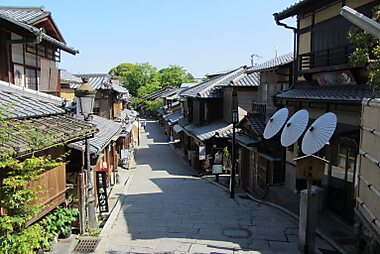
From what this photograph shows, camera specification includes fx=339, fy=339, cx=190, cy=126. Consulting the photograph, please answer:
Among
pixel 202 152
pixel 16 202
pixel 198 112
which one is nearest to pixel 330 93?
pixel 16 202

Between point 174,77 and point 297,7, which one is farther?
point 174,77

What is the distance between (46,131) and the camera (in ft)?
25.5

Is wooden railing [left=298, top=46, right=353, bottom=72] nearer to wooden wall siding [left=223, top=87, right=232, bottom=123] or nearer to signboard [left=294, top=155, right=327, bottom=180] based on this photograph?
signboard [left=294, top=155, right=327, bottom=180]

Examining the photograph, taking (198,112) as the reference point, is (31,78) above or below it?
above

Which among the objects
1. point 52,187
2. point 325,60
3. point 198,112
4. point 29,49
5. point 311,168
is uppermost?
point 29,49

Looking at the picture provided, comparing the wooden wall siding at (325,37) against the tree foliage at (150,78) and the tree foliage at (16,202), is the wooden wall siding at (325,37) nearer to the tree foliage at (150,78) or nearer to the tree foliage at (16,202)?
the tree foliage at (16,202)

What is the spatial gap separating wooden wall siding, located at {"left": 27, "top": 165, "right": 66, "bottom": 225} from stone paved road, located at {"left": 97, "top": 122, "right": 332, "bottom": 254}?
209 cm

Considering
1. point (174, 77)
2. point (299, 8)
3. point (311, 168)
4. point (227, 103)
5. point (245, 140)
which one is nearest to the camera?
point (311, 168)

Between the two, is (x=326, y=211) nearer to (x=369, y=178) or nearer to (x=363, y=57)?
(x=369, y=178)

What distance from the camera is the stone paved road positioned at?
10.4 meters

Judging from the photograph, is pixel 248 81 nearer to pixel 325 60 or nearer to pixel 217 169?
pixel 217 169

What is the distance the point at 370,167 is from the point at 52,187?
7.83 m

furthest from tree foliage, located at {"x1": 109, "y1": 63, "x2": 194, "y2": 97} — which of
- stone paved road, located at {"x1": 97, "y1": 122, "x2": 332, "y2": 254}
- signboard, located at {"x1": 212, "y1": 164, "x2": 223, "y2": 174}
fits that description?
stone paved road, located at {"x1": 97, "y1": 122, "x2": 332, "y2": 254}

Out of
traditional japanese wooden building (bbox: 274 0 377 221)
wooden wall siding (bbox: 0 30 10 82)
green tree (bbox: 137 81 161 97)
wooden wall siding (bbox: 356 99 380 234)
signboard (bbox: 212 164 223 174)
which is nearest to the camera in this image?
wooden wall siding (bbox: 356 99 380 234)
